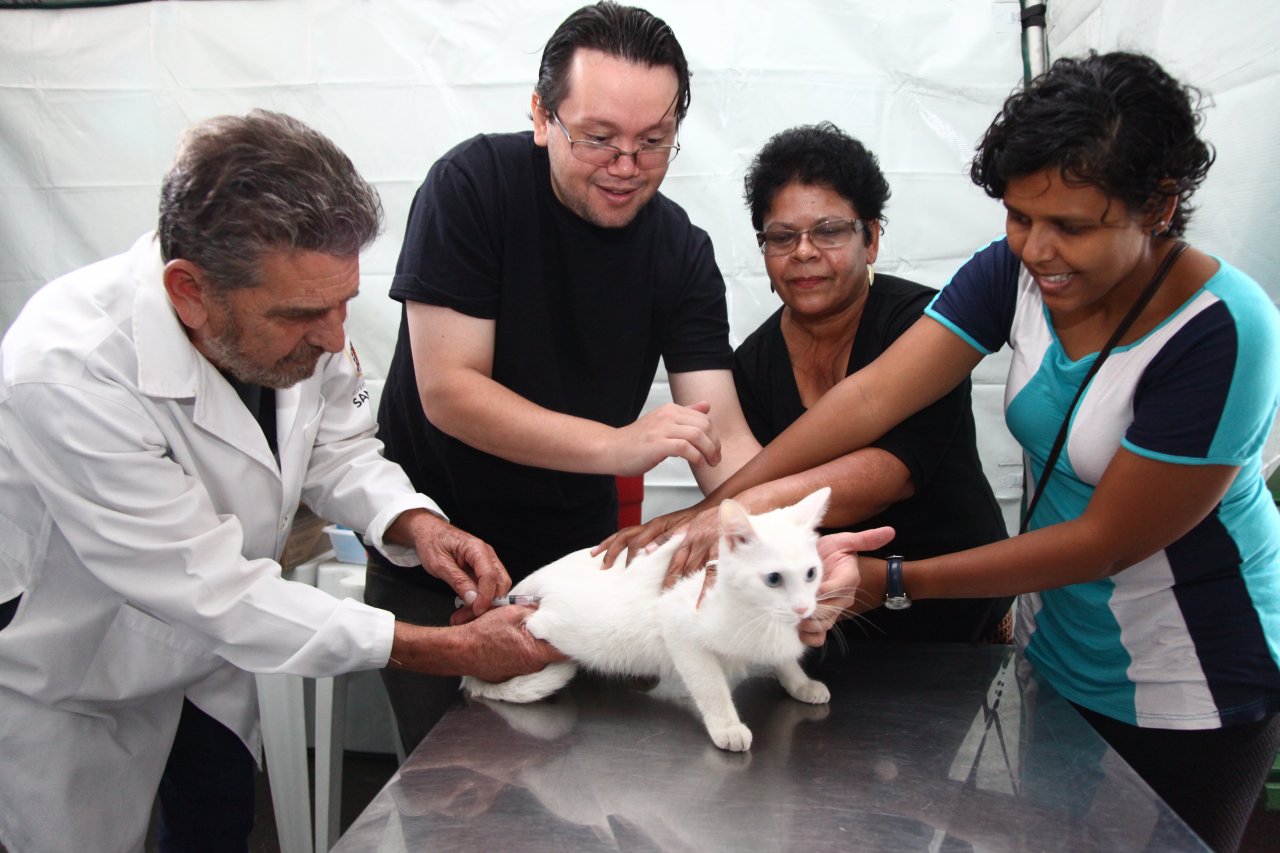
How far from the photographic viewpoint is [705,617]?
4.52ft

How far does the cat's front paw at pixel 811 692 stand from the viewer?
5.03 feet

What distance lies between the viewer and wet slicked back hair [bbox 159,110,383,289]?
1.27 m

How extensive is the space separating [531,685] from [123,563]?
2.18 feet

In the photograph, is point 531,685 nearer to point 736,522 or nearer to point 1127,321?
point 736,522

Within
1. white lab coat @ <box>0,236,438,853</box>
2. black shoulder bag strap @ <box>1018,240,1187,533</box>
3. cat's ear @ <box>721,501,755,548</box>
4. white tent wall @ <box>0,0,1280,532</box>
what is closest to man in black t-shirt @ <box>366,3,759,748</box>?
cat's ear @ <box>721,501,755,548</box>

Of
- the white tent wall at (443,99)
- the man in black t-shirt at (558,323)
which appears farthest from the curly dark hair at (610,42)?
the white tent wall at (443,99)

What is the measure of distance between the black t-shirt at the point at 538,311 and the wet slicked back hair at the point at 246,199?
0.35 metres

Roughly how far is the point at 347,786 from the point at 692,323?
A: 93.2 inches

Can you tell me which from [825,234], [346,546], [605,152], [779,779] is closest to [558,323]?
[605,152]

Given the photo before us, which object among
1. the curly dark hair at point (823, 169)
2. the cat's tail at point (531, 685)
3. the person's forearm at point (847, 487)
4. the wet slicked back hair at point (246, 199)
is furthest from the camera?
the curly dark hair at point (823, 169)

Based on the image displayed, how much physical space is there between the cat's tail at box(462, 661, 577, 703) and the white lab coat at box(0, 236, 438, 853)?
0.21 metres

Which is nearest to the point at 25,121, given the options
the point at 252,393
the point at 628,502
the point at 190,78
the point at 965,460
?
the point at 190,78

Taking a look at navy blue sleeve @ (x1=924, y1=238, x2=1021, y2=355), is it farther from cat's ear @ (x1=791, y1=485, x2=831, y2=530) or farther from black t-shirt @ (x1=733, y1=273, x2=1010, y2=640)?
cat's ear @ (x1=791, y1=485, x2=831, y2=530)

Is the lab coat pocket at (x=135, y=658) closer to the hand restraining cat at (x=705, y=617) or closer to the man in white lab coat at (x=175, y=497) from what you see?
the man in white lab coat at (x=175, y=497)
